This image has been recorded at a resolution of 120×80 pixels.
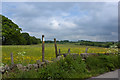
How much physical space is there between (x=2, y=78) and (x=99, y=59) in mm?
7239

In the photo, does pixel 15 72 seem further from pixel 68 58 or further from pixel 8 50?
pixel 8 50

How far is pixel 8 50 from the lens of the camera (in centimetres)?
1012

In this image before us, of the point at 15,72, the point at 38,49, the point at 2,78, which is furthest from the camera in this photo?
the point at 38,49

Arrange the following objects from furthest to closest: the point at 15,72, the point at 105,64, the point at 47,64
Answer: the point at 105,64 → the point at 47,64 → the point at 15,72

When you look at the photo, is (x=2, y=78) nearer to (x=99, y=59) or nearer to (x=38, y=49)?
(x=38, y=49)

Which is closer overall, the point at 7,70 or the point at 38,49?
the point at 7,70

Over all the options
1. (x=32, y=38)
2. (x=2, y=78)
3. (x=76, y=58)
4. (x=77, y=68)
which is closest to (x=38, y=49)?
(x=32, y=38)

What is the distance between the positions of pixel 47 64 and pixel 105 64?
483cm

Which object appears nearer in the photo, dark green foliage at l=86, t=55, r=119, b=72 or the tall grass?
the tall grass

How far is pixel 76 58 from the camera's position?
28.7 feet

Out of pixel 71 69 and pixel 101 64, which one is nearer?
pixel 71 69

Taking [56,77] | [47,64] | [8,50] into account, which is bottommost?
[56,77]

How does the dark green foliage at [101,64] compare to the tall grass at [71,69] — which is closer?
the tall grass at [71,69]

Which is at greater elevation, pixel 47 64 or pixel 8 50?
pixel 8 50
